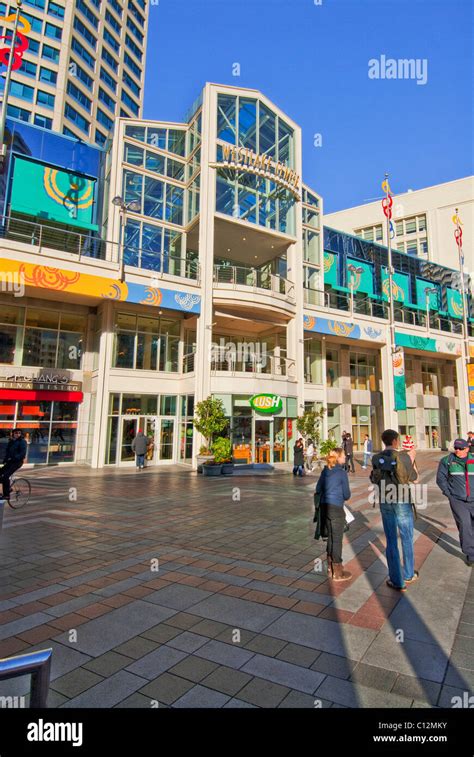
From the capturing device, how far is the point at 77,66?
4316 centimetres

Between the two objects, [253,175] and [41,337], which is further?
[253,175]

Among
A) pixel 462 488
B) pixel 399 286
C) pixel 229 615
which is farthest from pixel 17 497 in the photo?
pixel 399 286

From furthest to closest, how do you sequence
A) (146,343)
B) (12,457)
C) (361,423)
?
(361,423)
(146,343)
(12,457)

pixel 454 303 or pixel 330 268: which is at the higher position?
pixel 454 303

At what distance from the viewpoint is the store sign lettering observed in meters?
21.1

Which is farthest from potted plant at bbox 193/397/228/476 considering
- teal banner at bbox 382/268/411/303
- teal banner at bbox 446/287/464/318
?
teal banner at bbox 446/287/464/318

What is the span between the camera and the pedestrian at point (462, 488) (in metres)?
5.67

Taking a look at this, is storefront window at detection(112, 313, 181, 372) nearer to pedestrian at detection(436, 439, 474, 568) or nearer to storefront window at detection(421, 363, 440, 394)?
pedestrian at detection(436, 439, 474, 568)

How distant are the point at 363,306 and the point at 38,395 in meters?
24.2

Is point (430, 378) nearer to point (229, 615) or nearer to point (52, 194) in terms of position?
point (52, 194)

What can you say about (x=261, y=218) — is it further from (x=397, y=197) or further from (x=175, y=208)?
(x=397, y=197)

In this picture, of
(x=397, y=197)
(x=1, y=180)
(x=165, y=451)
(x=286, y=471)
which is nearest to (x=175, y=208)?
(x=1, y=180)
